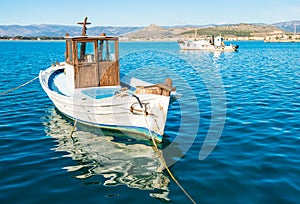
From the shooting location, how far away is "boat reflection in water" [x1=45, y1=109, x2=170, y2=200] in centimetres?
927

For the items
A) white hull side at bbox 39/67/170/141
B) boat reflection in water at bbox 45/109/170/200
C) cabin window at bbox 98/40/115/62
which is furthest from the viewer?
cabin window at bbox 98/40/115/62

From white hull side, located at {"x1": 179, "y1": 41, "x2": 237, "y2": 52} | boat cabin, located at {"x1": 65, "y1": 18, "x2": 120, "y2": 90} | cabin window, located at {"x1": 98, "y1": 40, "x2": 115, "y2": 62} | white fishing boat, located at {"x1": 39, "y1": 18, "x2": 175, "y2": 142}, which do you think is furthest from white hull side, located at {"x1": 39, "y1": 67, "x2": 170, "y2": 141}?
white hull side, located at {"x1": 179, "y1": 41, "x2": 237, "y2": 52}

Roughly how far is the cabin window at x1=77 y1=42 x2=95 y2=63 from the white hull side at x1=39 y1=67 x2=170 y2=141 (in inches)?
98.2

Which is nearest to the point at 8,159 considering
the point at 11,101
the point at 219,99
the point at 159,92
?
the point at 159,92

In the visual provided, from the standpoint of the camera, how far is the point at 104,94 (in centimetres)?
1414

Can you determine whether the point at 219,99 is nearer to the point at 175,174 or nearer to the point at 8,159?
the point at 175,174

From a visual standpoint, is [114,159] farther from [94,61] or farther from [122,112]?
[94,61]

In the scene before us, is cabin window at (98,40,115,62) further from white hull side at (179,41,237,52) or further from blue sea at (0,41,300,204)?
white hull side at (179,41,237,52)

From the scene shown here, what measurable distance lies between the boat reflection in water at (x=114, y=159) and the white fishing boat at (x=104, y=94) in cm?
72

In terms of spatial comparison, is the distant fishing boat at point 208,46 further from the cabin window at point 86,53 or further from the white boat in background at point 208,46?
Answer: the cabin window at point 86,53

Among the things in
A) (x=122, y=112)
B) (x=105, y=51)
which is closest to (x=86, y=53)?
(x=105, y=51)

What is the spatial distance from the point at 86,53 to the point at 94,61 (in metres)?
0.67

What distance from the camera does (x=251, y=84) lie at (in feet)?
86.8

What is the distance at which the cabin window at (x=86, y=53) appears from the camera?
15664 millimetres
